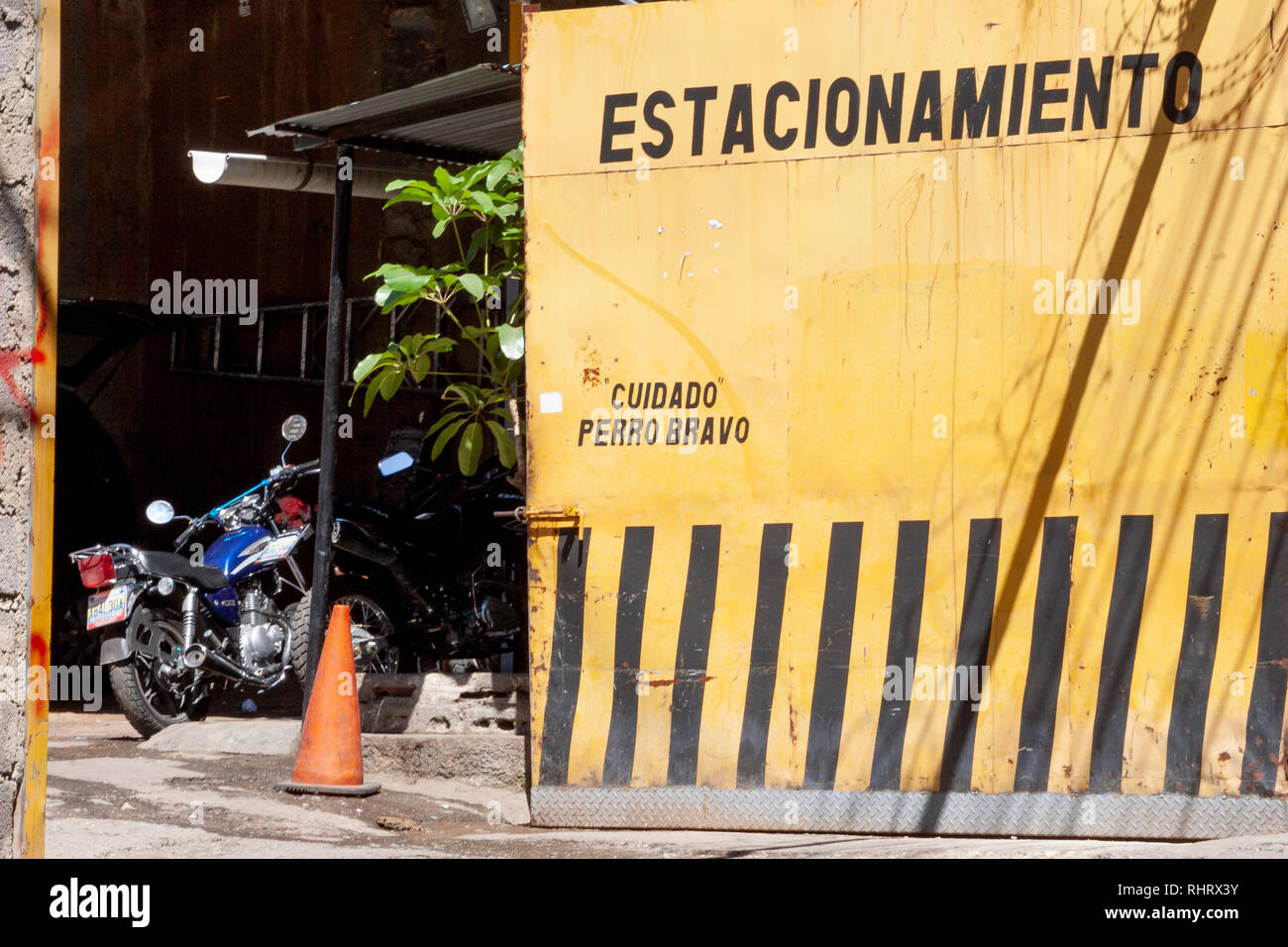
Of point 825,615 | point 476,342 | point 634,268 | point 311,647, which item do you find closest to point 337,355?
point 476,342

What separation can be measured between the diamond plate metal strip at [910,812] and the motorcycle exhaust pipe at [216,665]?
9.58 feet

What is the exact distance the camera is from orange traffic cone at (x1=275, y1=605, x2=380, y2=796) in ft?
19.7

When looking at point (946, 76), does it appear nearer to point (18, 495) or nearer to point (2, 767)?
point (18, 495)

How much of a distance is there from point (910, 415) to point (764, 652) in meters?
1.07

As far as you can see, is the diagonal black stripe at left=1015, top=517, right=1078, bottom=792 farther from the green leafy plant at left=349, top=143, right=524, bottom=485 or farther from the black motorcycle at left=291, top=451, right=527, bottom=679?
the black motorcycle at left=291, top=451, right=527, bottom=679

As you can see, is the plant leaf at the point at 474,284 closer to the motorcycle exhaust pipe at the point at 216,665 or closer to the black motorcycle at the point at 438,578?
the black motorcycle at the point at 438,578

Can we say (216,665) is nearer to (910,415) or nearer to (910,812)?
(910,812)

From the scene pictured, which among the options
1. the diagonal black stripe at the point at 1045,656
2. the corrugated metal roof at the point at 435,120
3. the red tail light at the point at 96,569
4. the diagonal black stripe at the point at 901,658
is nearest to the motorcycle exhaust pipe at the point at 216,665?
the red tail light at the point at 96,569

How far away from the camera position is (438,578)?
8.90m

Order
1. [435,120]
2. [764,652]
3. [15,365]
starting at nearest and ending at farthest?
[15,365]
[764,652]
[435,120]

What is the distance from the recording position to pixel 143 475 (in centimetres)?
1184

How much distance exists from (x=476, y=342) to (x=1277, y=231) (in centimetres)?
350

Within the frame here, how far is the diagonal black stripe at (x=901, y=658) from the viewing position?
5.23 m

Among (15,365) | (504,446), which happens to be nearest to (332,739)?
(504,446)
